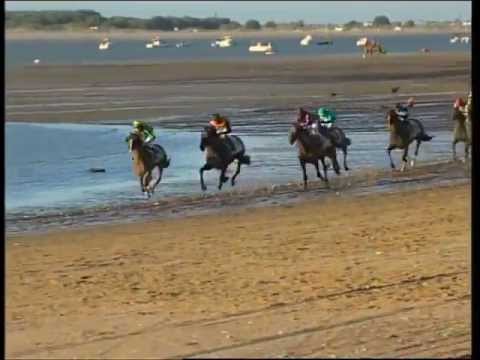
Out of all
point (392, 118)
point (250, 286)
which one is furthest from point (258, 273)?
point (392, 118)

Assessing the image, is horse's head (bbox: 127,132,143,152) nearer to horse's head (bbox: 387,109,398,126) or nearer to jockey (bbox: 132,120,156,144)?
jockey (bbox: 132,120,156,144)

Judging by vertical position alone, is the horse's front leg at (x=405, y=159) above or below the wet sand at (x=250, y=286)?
below

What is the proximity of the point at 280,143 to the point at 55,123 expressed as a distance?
684cm

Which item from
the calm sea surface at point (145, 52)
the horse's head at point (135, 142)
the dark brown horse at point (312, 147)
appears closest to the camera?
the horse's head at point (135, 142)

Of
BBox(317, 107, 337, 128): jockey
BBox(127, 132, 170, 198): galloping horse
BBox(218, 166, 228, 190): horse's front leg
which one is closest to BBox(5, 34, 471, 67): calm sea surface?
BBox(317, 107, 337, 128): jockey

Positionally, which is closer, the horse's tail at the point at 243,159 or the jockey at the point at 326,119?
the horse's tail at the point at 243,159

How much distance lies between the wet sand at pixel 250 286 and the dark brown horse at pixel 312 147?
2967 millimetres

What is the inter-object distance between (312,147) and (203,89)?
A: 854 inches

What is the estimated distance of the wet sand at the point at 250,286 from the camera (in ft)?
22.4

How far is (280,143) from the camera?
69.9 ft

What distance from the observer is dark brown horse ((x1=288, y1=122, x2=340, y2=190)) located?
16.3 meters

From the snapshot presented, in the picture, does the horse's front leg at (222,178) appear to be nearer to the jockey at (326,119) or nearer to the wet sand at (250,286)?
the jockey at (326,119)

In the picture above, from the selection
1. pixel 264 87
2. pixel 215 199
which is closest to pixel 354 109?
pixel 264 87

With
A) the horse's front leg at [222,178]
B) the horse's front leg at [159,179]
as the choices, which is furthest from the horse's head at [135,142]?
the horse's front leg at [222,178]
